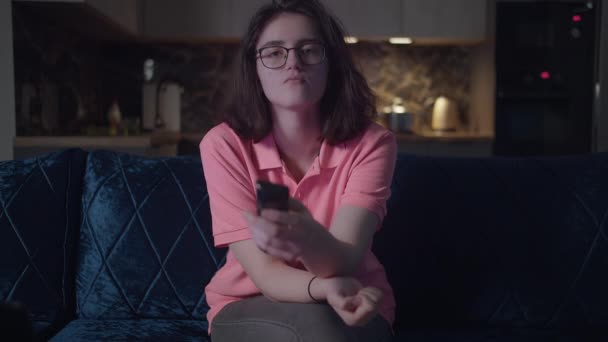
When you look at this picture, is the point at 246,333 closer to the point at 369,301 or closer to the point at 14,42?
the point at 369,301

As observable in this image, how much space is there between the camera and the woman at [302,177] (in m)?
1.03

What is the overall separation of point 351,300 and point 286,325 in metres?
0.13

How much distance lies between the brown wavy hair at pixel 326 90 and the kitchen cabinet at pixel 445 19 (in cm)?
283

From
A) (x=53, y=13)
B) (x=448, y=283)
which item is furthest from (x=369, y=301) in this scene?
(x=53, y=13)

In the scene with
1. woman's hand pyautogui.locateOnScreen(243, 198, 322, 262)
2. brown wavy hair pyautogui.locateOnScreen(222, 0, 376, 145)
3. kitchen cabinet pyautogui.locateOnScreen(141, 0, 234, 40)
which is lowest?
woman's hand pyautogui.locateOnScreen(243, 198, 322, 262)

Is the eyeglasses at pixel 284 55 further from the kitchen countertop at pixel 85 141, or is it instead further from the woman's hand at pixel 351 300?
the kitchen countertop at pixel 85 141

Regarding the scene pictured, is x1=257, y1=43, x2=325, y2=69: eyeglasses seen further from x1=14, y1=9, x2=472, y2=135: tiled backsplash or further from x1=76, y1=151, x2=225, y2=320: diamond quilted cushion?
x1=14, y1=9, x2=472, y2=135: tiled backsplash

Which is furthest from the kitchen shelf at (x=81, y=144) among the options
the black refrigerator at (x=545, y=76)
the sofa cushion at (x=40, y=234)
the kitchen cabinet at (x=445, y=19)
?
the black refrigerator at (x=545, y=76)

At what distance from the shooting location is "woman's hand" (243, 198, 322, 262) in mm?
901

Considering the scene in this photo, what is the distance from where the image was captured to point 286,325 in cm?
103

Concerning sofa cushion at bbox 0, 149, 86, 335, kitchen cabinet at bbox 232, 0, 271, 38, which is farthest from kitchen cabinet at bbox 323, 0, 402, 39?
A: sofa cushion at bbox 0, 149, 86, 335

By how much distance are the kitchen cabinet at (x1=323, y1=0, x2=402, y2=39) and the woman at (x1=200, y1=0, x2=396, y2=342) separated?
2.74 metres

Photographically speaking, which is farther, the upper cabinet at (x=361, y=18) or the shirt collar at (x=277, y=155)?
the upper cabinet at (x=361, y=18)

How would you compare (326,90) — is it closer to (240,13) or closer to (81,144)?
(81,144)
